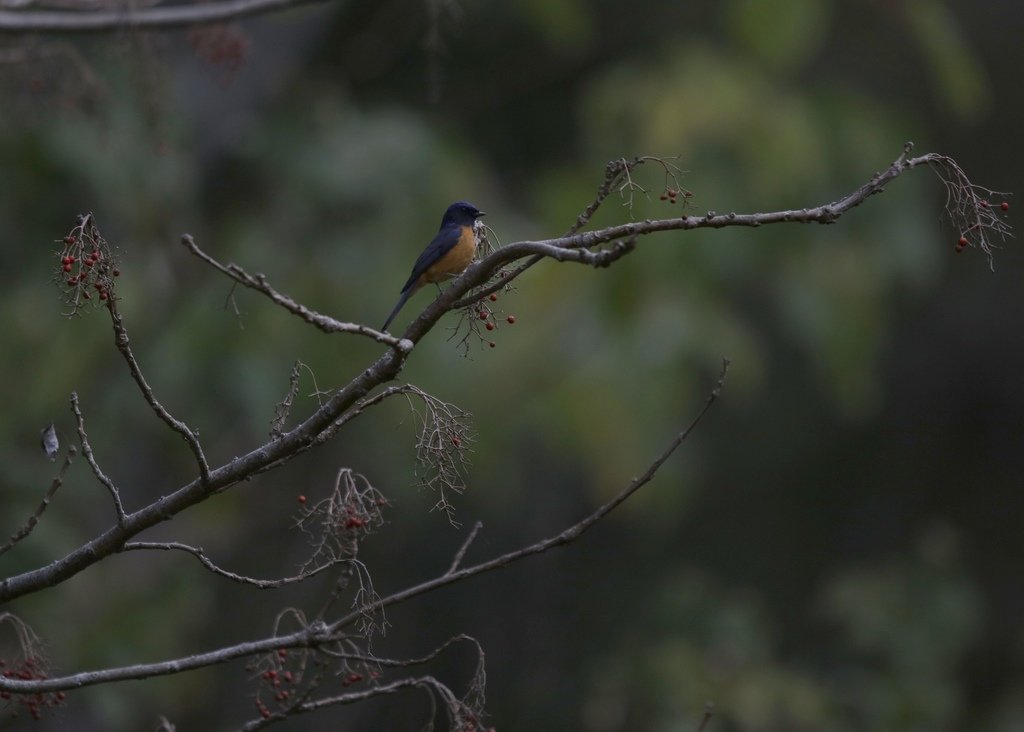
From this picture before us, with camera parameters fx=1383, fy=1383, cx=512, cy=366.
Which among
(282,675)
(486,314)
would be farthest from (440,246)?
(282,675)

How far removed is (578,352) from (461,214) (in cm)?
353

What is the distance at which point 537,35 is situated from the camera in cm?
965

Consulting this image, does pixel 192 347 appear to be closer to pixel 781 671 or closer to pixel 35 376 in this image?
pixel 35 376

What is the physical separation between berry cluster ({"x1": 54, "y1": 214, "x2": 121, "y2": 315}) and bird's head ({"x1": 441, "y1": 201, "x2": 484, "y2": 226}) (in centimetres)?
146

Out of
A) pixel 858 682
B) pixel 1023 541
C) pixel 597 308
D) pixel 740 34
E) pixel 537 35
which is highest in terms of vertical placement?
pixel 537 35

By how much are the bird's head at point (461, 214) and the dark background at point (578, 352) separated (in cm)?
Result: 58

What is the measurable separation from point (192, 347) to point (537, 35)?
398 cm

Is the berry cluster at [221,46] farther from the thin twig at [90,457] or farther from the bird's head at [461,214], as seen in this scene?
the thin twig at [90,457]

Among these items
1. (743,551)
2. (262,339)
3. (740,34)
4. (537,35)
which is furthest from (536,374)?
(743,551)

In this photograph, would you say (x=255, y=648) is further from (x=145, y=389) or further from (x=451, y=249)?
(x=451, y=249)

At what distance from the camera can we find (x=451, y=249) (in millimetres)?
3414

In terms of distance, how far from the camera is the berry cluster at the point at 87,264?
6.89 feet

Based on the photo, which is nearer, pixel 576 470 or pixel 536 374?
pixel 536 374

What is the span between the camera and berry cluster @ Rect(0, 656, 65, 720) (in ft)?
8.11
